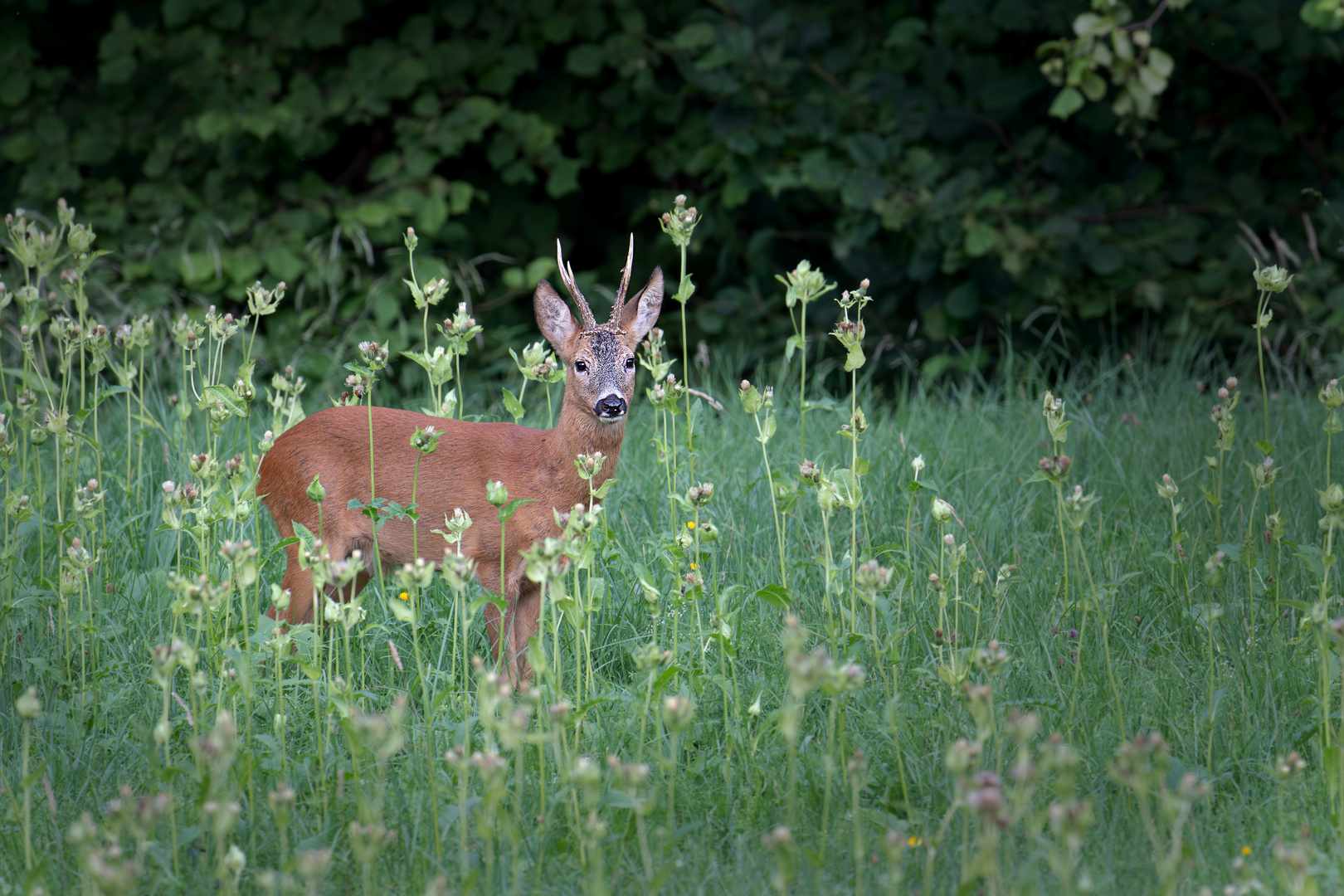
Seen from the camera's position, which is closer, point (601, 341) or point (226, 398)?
point (226, 398)

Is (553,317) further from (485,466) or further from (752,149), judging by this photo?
(752,149)

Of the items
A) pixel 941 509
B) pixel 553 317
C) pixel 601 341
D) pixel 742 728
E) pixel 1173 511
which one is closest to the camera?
pixel 941 509

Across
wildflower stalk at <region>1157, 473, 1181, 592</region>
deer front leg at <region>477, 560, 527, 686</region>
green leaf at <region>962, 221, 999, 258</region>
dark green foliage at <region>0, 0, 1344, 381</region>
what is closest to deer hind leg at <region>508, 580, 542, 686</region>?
deer front leg at <region>477, 560, 527, 686</region>

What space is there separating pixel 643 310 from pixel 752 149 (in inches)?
113

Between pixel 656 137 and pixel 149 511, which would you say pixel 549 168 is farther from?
pixel 149 511

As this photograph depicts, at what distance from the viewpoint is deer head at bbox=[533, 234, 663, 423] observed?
3.54 m

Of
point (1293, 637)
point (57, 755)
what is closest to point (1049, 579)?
point (1293, 637)

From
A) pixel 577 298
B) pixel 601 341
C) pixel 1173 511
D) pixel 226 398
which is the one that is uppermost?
pixel 577 298

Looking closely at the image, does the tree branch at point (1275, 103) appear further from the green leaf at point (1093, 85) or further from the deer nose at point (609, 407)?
the deer nose at point (609, 407)

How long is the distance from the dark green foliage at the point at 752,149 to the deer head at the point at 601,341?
8.60ft

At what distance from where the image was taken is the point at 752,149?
639 cm

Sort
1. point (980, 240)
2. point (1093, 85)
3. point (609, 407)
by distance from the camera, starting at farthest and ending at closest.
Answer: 1. point (980, 240)
2. point (1093, 85)
3. point (609, 407)

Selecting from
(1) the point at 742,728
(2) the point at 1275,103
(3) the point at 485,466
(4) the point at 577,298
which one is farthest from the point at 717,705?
Result: (2) the point at 1275,103

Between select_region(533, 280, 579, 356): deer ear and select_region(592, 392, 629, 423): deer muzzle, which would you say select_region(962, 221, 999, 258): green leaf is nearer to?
select_region(533, 280, 579, 356): deer ear
